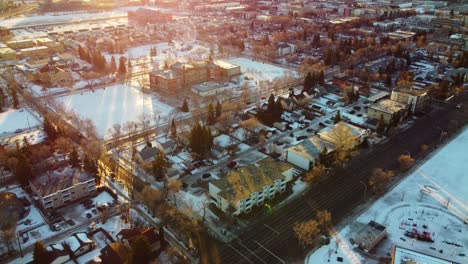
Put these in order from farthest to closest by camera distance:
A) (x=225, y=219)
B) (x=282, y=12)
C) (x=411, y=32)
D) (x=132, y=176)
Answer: (x=282, y=12) < (x=411, y=32) < (x=132, y=176) < (x=225, y=219)

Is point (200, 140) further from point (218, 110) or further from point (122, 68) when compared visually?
point (122, 68)

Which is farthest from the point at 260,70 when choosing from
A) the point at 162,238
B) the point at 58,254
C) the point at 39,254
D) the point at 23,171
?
the point at 39,254

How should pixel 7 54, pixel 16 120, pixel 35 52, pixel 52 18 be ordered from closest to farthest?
pixel 16 120, pixel 7 54, pixel 35 52, pixel 52 18

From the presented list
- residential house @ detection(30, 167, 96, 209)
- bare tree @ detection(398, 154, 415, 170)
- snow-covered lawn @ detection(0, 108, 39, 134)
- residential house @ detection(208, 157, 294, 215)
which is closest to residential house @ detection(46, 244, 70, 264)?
residential house @ detection(30, 167, 96, 209)

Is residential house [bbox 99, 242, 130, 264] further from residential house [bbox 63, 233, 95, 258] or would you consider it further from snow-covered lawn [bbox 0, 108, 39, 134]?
snow-covered lawn [bbox 0, 108, 39, 134]

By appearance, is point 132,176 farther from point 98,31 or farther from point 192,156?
point 98,31

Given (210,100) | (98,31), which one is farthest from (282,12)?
(210,100)
